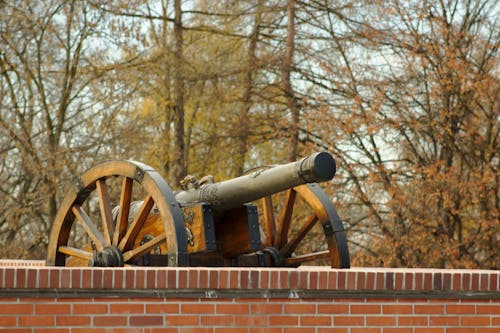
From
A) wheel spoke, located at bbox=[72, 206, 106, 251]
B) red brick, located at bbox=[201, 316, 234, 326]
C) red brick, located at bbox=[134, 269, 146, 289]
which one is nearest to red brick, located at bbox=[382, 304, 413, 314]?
red brick, located at bbox=[201, 316, 234, 326]

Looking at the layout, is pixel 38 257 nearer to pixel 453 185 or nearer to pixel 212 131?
pixel 212 131

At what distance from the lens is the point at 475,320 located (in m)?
6.98

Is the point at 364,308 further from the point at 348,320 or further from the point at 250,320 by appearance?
the point at 250,320

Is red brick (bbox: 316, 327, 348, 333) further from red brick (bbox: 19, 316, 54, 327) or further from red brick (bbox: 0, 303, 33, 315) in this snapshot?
red brick (bbox: 0, 303, 33, 315)

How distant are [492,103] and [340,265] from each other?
27.5 ft

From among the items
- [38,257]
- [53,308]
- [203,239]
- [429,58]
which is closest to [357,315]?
[53,308]

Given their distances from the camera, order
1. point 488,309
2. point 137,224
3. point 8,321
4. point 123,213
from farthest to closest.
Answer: point 123,213
point 137,224
point 488,309
point 8,321

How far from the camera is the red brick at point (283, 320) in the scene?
259 inches

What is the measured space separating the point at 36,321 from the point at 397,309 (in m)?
2.41

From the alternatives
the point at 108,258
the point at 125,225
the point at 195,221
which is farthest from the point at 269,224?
the point at 108,258

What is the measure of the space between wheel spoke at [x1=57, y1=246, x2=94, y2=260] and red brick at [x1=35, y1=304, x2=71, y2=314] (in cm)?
333

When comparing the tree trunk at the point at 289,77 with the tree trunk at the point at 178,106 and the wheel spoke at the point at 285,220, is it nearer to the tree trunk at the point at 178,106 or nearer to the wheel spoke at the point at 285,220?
the tree trunk at the point at 178,106

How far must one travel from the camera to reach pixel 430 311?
688 centimetres

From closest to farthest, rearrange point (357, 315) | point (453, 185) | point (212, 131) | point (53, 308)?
point (53, 308)
point (357, 315)
point (453, 185)
point (212, 131)
